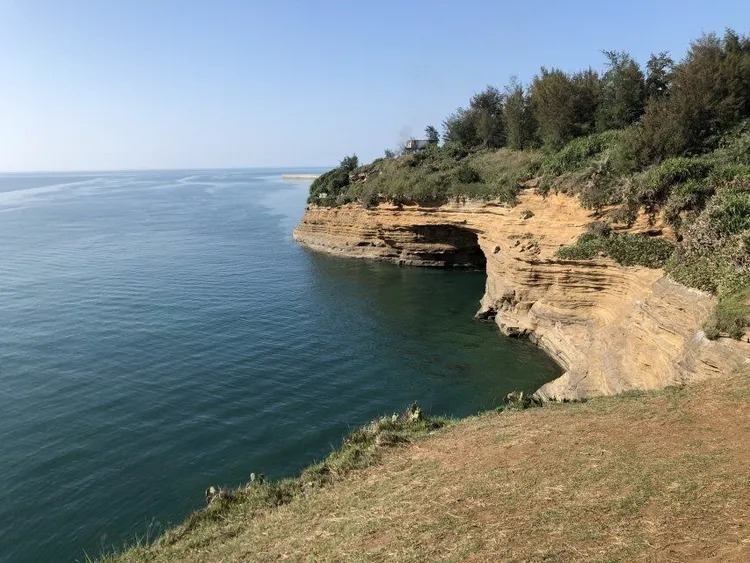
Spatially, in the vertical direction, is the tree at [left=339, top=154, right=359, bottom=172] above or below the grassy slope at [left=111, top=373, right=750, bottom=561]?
above

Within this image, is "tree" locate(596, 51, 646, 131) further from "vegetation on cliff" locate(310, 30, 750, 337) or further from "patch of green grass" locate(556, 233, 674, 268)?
"patch of green grass" locate(556, 233, 674, 268)

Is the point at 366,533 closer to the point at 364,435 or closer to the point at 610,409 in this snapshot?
the point at 364,435

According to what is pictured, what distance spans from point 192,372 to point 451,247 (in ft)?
81.0

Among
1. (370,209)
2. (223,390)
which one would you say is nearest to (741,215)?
(223,390)

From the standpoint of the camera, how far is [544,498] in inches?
327

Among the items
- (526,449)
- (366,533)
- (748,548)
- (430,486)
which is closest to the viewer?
(748,548)

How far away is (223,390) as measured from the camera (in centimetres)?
2009

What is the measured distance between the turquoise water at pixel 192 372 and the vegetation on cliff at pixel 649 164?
7076 millimetres

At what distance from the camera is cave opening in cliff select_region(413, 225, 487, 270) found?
40375 millimetres

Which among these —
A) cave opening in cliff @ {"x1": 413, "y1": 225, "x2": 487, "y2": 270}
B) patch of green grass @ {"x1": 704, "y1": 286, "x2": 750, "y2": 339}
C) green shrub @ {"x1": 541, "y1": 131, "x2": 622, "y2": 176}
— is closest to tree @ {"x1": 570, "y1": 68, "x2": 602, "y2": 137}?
green shrub @ {"x1": 541, "y1": 131, "x2": 622, "y2": 176}

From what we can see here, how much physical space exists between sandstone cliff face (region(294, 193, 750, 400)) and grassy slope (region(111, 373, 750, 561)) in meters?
3.54

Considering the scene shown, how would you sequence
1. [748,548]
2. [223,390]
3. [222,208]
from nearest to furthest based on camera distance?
[748,548], [223,390], [222,208]

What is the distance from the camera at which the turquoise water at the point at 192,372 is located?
1432 centimetres

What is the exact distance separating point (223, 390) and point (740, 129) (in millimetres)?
24011
